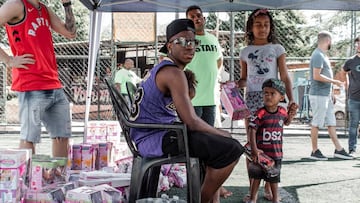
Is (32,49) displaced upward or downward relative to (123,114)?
upward

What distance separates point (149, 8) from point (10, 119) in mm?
5490

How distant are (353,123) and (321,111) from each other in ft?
2.47

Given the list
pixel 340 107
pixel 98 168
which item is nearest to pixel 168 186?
pixel 98 168

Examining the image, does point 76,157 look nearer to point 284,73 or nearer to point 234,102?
point 234,102

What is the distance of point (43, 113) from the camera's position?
11.0ft

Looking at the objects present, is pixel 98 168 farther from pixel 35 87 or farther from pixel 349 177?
pixel 349 177

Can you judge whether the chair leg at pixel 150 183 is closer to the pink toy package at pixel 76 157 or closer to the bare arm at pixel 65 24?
the pink toy package at pixel 76 157

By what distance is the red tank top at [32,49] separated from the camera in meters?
3.25

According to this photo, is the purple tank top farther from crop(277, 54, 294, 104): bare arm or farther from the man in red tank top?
crop(277, 54, 294, 104): bare arm

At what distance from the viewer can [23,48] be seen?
3285mm

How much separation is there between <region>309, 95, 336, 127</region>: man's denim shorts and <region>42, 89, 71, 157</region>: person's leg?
3884 millimetres

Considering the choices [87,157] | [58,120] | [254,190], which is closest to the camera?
[58,120]

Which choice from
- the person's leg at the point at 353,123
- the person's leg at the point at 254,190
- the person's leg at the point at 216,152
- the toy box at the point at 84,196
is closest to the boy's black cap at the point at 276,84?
the person's leg at the point at 254,190

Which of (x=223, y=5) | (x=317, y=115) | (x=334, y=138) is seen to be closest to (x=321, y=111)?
(x=317, y=115)
